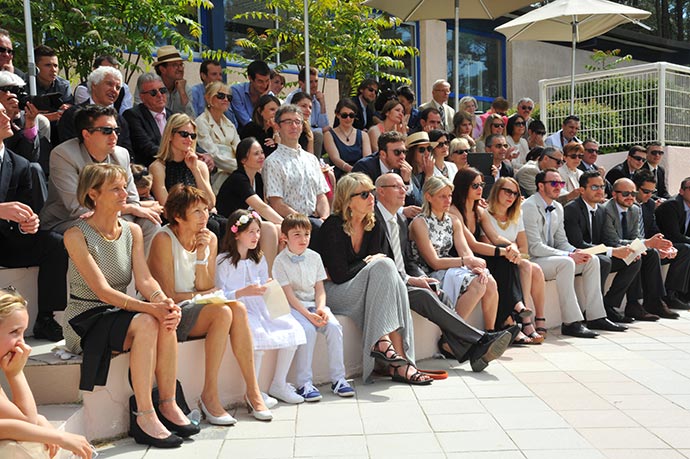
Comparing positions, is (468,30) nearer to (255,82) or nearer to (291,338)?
(255,82)

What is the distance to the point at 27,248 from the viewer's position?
17.5 feet

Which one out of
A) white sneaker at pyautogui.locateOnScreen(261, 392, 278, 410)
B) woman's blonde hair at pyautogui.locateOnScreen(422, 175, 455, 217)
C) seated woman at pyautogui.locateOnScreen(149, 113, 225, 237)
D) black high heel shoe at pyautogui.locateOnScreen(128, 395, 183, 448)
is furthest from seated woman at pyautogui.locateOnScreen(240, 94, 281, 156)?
black high heel shoe at pyautogui.locateOnScreen(128, 395, 183, 448)

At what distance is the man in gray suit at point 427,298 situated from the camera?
641 cm

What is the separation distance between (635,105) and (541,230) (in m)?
7.51

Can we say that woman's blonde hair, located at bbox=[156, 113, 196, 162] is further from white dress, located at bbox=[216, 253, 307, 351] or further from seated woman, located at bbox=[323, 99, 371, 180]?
seated woman, located at bbox=[323, 99, 371, 180]

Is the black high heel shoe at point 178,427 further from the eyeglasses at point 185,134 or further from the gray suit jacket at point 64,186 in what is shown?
the eyeglasses at point 185,134

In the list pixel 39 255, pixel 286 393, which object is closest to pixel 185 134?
pixel 39 255

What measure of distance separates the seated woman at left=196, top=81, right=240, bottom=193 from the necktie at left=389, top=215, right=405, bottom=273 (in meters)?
1.79

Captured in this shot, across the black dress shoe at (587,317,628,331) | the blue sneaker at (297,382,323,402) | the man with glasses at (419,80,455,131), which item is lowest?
the black dress shoe at (587,317,628,331)

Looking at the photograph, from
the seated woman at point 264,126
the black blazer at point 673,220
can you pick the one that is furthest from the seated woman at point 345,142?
the black blazer at point 673,220

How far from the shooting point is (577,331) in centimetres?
820

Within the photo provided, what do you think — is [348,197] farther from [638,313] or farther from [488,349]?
[638,313]

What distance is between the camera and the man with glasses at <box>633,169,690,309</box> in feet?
32.4

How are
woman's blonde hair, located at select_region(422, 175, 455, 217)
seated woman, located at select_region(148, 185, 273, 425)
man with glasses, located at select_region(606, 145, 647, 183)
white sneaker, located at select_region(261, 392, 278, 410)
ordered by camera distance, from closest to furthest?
seated woman, located at select_region(148, 185, 273, 425)
white sneaker, located at select_region(261, 392, 278, 410)
woman's blonde hair, located at select_region(422, 175, 455, 217)
man with glasses, located at select_region(606, 145, 647, 183)
